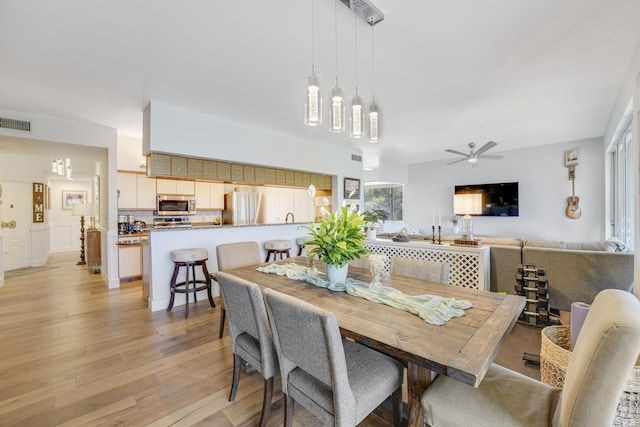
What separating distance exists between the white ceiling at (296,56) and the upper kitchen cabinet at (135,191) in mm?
1298

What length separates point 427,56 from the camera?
2441 millimetres

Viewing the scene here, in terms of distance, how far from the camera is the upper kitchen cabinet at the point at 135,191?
5043mm

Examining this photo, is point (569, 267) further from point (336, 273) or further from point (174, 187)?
point (174, 187)

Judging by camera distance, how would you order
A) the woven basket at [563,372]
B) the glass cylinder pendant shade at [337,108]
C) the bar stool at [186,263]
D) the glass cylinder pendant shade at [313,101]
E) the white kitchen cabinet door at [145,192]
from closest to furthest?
1. the woven basket at [563,372]
2. the glass cylinder pendant shade at [313,101]
3. the glass cylinder pendant shade at [337,108]
4. the bar stool at [186,263]
5. the white kitchen cabinet door at [145,192]

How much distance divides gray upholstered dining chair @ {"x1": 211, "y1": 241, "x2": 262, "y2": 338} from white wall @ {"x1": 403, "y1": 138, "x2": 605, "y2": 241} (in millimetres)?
6152

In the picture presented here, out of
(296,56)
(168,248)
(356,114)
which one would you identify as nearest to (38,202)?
(168,248)

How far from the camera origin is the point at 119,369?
2.22 meters

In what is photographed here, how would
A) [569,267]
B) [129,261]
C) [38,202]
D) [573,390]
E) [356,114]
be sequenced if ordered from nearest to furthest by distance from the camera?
[573,390]
[356,114]
[569,267]
[129,261]
[38,202]

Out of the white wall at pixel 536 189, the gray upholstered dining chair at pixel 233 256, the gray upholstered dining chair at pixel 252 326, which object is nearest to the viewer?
the gray upholstered dining chair at pixel 252 326

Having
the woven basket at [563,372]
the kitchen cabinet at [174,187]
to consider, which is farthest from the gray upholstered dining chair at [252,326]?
the kitchen cabinet at [174,187]

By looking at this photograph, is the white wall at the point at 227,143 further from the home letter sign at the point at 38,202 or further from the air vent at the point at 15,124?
the home letter sign at the point at 38,202

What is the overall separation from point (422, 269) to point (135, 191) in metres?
5.32

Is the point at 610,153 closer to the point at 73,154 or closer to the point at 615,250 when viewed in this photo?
the point at 615,250

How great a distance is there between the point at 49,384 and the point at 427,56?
4005 millimetres
